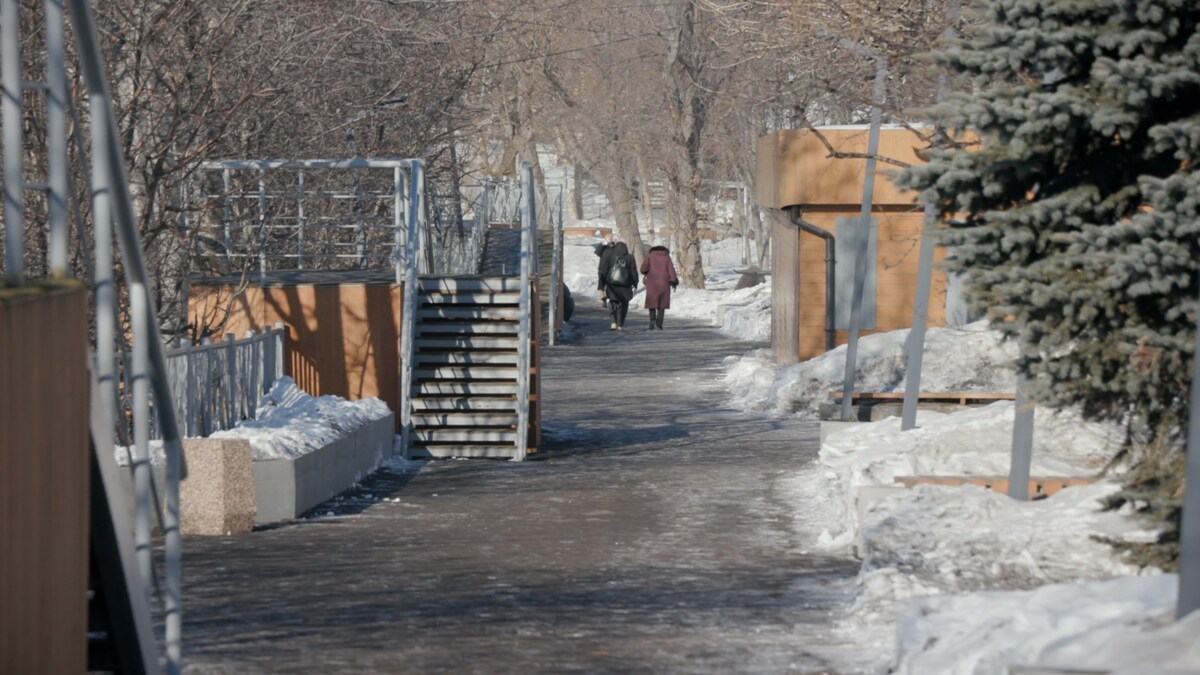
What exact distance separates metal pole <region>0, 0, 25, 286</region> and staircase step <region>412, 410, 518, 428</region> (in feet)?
36.0

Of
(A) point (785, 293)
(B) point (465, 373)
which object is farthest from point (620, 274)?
(B) point (465, 373)

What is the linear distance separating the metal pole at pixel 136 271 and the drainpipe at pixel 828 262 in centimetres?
1765

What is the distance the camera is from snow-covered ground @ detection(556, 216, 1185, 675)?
526 centimetres

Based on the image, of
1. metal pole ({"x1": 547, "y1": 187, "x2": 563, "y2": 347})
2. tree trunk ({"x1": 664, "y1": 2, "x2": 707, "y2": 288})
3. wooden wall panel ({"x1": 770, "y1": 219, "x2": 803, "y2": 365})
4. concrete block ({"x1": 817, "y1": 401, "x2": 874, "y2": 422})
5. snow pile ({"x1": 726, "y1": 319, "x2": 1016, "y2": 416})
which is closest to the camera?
concrete block ({"x1": 817, "y1": 401, "x2": 874, "y2": 422})

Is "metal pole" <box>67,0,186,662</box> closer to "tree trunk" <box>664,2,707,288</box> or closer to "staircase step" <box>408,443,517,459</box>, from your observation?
"staircase step" <box>408,443,517,459</box>

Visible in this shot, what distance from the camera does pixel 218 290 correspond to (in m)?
15.9

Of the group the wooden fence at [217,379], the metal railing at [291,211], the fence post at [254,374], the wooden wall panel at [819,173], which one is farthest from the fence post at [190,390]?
the wooden wall panel at [819,173]

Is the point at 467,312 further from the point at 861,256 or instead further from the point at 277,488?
the point at 277,488

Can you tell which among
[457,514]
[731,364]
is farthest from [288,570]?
[731,364]

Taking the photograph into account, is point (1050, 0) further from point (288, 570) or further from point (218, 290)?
point (218, 290)

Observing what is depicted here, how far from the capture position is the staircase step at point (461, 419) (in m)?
15.3

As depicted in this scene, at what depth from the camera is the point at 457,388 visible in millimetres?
15773

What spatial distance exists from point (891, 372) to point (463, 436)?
5.74 meters

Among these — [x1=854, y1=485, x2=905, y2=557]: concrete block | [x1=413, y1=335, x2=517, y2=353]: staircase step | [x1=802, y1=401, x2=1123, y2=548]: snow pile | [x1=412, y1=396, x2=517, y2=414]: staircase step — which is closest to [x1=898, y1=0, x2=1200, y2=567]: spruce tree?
[x1=854, y1=485, x2=905, y2=557]: concrete block
